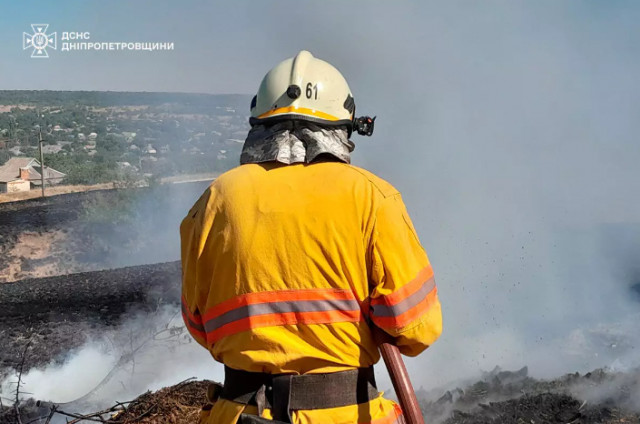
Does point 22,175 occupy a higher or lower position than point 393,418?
higher

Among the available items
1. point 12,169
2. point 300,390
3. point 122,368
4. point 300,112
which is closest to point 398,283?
point 300,390

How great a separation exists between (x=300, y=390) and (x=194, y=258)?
491 millimetres

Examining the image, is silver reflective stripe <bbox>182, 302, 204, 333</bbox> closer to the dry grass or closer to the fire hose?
the fire hose

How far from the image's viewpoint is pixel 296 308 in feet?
6.27

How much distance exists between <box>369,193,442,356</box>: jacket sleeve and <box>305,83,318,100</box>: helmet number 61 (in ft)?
1.32

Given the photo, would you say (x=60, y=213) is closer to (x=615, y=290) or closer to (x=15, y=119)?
(x=615, y=290)

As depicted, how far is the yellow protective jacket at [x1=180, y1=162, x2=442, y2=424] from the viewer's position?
1904 mm

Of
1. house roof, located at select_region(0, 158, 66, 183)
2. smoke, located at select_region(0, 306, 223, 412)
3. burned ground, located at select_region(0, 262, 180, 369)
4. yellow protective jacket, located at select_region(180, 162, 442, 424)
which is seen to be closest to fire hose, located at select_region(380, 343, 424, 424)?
yellow protective jacket, located at select_region(180, 162, 442, 424)

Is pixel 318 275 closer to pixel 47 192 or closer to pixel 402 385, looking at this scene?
pixel 402 385

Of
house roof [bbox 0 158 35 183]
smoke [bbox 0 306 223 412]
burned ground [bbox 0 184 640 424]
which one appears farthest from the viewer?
house roof [bbox 0 158 35 183]

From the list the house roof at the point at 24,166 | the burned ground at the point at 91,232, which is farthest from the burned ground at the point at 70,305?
the house roof at the point at 24,166

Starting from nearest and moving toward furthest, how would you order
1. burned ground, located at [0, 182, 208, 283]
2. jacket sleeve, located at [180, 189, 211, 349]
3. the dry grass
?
jacket sleeve, located at [180, 189, 211, 349], burned ground, located at [0, 182, 208, 283], the dry grass

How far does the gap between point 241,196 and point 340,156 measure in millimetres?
308

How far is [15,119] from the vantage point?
108 feet
